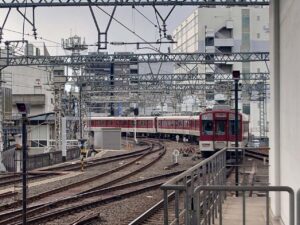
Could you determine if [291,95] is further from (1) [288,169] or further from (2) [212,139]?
(2) [212,139]

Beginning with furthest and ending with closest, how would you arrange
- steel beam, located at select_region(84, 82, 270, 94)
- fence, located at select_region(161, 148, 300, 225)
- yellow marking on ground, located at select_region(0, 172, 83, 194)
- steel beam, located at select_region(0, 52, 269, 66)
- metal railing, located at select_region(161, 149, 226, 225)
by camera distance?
steel beam, located at select_region(84, 82, 270, 94) → steel beam, located at select_region(0, 52, 269, 66) → yellow marking on ground, located at select_region(0, 172, 83, 194) → metal railing, located at select_region(161, 149, 226, 225) → fence, located at select_region(161, 148, 300, 225)

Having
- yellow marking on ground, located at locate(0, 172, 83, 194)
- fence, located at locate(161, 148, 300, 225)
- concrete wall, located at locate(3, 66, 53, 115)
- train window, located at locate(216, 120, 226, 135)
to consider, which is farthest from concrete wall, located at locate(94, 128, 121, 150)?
fence, located at locate(161, 148, 300, 225)

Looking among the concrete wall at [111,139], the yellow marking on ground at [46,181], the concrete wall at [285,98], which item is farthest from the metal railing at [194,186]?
the concrete wall at [111,139]

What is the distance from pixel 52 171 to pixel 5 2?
10.8m

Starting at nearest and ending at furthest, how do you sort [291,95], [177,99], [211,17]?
[291,95]
[177,99]
[211,17]

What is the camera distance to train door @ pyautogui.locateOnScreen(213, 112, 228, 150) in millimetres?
28734

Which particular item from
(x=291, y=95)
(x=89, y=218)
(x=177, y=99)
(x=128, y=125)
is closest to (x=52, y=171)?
(x=89, y=218)

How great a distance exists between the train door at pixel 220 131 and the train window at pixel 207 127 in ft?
0.92

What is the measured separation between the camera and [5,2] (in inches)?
632

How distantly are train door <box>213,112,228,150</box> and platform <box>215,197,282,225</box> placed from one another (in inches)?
668

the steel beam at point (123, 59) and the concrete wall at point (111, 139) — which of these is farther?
the concrete wall at point (111, 139)

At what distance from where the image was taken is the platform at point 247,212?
880 cm

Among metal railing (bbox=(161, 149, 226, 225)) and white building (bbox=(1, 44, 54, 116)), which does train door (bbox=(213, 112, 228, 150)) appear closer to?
metal railing (bbox=(161, 149, 226, 225))

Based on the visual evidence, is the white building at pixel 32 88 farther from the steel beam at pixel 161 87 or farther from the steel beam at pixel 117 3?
the steel beam at pixel 117 3
